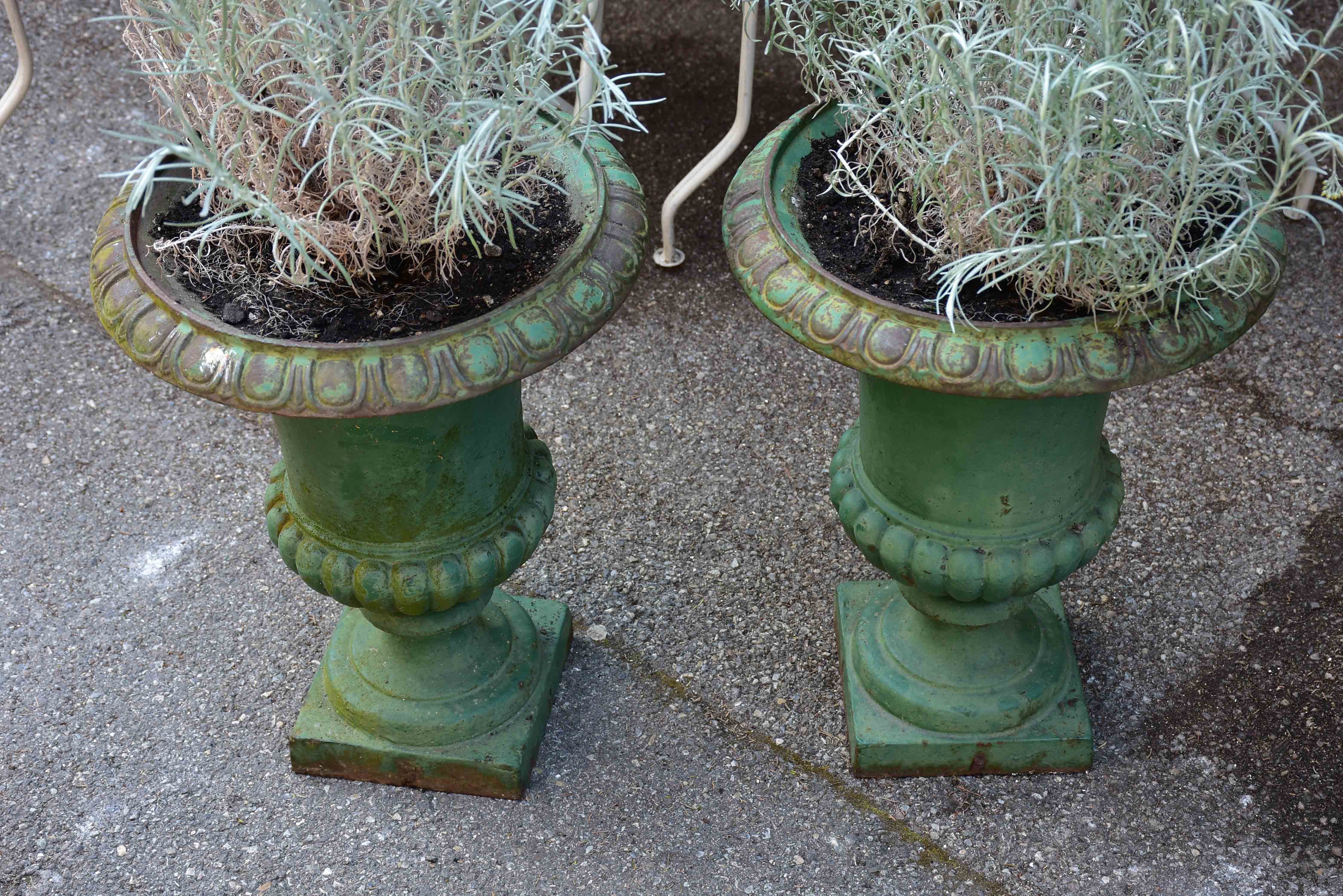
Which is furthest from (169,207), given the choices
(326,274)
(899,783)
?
(899,783)

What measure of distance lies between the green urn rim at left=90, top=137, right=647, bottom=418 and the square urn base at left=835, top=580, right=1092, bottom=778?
0.90 metres

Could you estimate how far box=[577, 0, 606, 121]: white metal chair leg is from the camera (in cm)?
165

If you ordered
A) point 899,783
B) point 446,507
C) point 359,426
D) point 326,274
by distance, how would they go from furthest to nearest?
1. point 899,783
2. point 446,507
3. point 359,426
4. point 326,274

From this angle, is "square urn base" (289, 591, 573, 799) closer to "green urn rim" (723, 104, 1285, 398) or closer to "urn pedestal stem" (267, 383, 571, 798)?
"urn pedestal stem" (267, 383, 571, 798)

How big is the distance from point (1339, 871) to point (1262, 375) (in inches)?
47.5

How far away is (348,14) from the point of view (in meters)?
1.76

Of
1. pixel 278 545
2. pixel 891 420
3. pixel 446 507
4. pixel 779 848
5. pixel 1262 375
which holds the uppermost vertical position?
pixel 891 420

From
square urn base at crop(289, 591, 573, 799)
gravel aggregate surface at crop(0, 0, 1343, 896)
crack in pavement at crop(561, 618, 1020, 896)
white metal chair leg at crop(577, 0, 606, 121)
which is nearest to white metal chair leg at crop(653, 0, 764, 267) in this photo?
gravel aggregate surface at crop(0, 0, 1343, 896)

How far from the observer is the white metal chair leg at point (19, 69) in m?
2.76

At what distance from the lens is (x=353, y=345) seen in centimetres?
164

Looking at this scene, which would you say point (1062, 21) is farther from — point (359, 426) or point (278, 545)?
point (278, 545)

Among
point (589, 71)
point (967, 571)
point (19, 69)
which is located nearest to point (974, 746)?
point (967, 571)

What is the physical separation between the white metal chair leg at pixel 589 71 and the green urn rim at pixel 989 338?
31 cm

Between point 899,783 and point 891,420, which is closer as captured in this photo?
point 891,420
